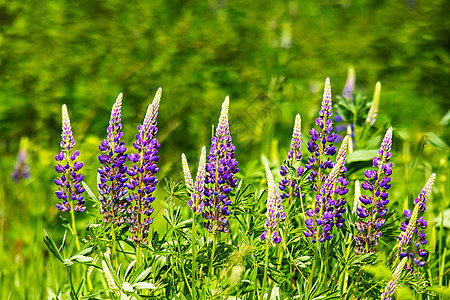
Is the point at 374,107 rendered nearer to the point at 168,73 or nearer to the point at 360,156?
the point at 360,156

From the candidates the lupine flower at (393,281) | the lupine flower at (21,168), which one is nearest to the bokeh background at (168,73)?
the lupine flower at (21,168)

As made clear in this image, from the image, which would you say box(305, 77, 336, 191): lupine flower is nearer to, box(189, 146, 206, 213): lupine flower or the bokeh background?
box(189, 146, 206, 213): lupine flower

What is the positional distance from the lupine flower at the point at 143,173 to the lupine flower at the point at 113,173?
0.03 meters

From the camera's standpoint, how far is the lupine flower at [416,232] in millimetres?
1812

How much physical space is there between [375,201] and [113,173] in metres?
0.98

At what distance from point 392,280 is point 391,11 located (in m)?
5.10

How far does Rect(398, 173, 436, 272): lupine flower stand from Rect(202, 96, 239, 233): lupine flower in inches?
25.6

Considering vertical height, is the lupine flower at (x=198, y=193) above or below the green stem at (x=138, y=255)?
above

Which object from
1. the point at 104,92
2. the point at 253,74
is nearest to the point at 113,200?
the point at 104,92

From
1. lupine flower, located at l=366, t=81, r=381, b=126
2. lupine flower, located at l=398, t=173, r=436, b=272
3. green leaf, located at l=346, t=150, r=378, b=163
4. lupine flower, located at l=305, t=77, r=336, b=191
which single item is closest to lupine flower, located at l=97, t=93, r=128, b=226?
lupine flower, located at l=305, t=77, r=336, b=191

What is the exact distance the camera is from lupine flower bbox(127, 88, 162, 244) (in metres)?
1.85

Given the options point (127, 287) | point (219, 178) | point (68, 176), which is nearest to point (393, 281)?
point (219, 178)

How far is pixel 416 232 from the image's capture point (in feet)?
6.44

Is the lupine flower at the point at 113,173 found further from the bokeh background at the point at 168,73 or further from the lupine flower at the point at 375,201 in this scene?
the bokeh background at the point at 168,73
